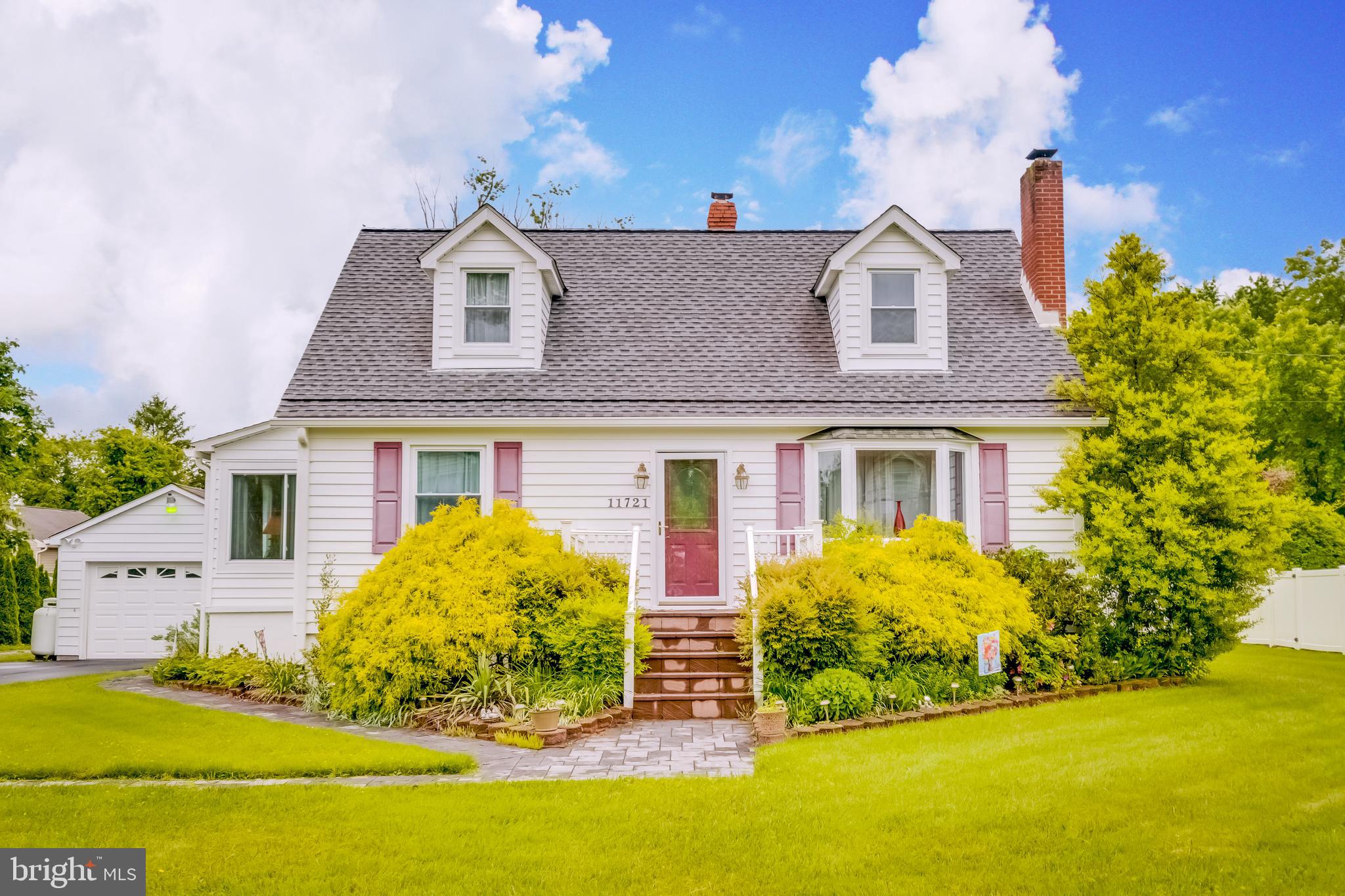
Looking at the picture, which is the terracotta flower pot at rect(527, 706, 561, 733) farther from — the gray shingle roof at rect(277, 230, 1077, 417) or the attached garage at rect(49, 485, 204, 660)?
the attached garage at rect(49, 485, 204, 660)

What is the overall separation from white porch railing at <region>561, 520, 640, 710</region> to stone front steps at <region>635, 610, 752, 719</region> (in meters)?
0.23

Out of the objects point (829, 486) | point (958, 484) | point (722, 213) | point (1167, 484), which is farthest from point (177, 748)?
point (722, 213)

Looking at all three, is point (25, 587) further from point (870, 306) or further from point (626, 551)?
point (870, 306)

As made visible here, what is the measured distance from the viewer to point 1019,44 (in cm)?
1566

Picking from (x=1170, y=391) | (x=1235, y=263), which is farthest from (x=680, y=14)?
(x=1235, y=263)

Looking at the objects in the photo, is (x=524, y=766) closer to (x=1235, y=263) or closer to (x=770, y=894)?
(x=770, y=894)

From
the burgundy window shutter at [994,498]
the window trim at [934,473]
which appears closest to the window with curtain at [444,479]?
the window trim at [934,473]

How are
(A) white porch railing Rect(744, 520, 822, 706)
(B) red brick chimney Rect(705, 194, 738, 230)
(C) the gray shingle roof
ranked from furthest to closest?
(B) red brick chimney Rect(705, 194, 738, 230), (C) the gray shingle roof, (A) white porch railing Rect(744, 520, 822, 706)

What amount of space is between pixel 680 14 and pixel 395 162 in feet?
36.0

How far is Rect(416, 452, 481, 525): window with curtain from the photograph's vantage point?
504 inches

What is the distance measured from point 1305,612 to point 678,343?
13261mm

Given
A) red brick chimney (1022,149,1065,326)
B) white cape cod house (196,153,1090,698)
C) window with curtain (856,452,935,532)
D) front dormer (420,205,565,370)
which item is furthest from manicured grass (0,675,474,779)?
red brick chimney (1022,149,1065,326)

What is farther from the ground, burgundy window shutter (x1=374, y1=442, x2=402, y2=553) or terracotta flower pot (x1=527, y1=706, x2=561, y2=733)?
burgundy window shutter (x1=374, y1=442, x2=402, y2=553)

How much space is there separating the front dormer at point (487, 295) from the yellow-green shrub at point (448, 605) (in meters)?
3.38
